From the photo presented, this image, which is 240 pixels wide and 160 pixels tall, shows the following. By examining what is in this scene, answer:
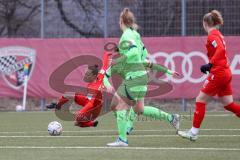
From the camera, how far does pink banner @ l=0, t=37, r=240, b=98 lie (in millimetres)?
21984

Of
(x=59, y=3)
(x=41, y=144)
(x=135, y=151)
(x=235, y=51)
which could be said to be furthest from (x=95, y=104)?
(x=59, y=3)

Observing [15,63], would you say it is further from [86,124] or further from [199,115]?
[199,115]

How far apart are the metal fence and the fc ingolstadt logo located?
1040 mm

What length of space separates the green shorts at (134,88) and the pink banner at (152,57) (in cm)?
968

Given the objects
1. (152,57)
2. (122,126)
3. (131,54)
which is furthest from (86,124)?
(152,57)

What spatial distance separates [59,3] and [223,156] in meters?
16.0

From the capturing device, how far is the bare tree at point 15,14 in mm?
26141

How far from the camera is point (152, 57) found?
22.3 metres

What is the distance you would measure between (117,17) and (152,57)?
196 centimetres

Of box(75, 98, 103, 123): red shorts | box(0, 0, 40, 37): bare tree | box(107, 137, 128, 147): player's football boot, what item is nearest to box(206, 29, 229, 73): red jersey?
box(107, 137, 128, 147): player's football boot

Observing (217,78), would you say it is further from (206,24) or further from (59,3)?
(59,3)

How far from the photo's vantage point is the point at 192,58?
72.6 ft

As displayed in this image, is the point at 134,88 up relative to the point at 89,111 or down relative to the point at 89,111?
up

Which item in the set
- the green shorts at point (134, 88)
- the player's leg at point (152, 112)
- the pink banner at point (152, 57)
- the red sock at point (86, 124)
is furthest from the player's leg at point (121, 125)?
the pink banner at point (152, 57)
